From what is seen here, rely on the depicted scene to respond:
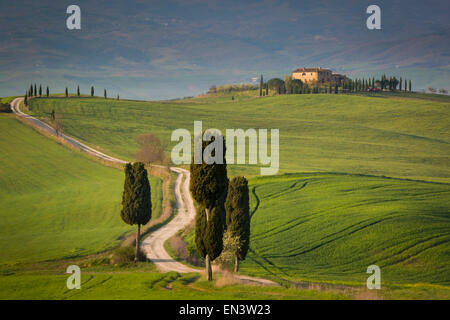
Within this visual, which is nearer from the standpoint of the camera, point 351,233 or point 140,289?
point 140,289

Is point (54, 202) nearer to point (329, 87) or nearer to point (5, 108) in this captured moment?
point (5, 108)

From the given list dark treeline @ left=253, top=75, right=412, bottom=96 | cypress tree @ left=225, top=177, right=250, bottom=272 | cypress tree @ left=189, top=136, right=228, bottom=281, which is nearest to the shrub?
dark treeline @ left=253, top=75, right=412, bottom=96

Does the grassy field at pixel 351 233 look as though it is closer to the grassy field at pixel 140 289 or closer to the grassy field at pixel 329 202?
the grassy field at pixel 329 202

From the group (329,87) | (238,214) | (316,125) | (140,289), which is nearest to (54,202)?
(238,214)

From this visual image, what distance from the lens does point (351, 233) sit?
46.2 meters

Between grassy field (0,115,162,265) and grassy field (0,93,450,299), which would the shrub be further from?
grassy field (0,115,162,265)

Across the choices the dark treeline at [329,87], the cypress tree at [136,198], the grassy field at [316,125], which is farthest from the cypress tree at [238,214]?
the dark treeline at [329,87]

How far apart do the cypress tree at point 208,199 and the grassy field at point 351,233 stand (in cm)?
708

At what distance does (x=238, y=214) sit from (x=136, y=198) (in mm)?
9890

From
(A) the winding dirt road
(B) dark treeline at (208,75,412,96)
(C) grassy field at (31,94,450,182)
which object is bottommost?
(A) the winding dirt road

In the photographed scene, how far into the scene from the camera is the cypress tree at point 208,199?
32500mm

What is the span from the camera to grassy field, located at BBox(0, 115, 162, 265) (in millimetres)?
46156

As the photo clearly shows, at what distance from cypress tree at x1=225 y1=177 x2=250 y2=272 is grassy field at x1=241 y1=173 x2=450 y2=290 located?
2.17 metres

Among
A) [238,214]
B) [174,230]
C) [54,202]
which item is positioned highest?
[238,214]
